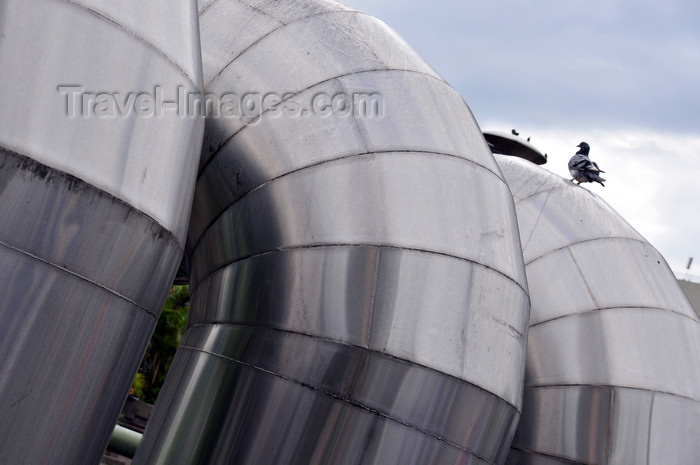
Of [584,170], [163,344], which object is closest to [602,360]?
[584,170]

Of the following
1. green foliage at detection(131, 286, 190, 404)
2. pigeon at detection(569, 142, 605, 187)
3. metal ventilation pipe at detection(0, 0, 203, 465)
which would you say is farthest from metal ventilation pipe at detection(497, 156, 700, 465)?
green foliage at detection(131, 286, 190, 404)

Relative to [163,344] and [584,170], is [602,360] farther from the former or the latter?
[163,344]

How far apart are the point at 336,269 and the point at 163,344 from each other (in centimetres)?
2780

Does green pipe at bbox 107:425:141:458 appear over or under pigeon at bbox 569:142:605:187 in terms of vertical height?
under

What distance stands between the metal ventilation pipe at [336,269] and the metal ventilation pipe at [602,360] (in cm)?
278

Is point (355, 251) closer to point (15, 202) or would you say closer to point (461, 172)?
point (461, 172)

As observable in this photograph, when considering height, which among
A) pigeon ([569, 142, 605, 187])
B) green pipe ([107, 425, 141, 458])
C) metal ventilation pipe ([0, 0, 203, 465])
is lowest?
green pipe ([107, 425, 141, 458])

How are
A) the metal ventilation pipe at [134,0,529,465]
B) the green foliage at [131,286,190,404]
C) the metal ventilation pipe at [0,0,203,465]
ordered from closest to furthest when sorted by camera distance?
the metal ventilation pipe at [0,0,203,465], the metal ventilation pipe at [134,0,529,465], the green foliage at [131,286,190,404]

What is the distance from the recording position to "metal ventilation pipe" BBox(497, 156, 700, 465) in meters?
10.0

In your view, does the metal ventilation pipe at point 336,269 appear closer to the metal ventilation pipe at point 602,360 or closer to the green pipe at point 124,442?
the metal ventilation pipe at point 602,360

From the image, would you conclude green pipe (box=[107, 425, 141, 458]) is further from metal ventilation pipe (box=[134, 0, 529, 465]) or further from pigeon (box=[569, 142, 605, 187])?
pigeon (box=[569, 142, 605, 187])

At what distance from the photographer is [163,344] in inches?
1316

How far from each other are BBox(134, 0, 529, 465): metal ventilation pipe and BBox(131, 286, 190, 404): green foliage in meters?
25.7

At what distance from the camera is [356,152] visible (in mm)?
7078
